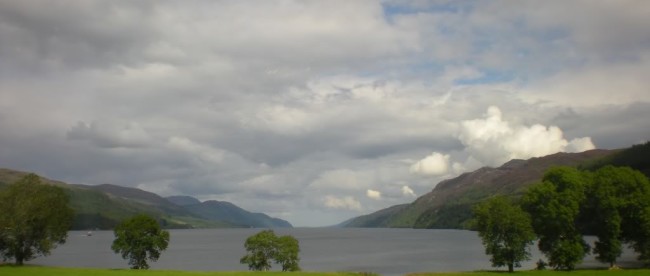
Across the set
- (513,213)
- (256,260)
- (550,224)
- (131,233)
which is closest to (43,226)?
(131,233)

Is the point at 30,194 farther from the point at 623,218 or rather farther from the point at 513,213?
the point at 623,218

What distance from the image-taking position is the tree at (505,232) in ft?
297

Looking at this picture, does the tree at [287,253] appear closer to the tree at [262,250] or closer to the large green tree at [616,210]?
the tree at [262,250]

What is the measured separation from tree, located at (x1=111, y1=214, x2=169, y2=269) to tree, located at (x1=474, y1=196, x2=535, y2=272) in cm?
6235

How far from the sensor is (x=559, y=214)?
9325 centimetres

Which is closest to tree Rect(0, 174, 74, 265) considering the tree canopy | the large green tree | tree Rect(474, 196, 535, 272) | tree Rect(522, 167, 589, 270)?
tree Rect(474, 196, 535, 272)

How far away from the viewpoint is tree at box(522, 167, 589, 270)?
91375 mm

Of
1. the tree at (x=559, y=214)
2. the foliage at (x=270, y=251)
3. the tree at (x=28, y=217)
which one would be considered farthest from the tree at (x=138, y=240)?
the tree at (x=559, y=214)

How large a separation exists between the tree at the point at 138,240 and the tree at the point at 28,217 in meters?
16.0

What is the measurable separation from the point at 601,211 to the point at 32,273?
97.4 m

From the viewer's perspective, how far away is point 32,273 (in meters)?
75.9

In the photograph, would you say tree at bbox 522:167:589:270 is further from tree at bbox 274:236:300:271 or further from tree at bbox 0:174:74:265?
tree at bbox 0:174:74:265

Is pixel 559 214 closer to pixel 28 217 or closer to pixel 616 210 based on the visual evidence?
pixel 616 210

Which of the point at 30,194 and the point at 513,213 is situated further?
the point at 30,194
